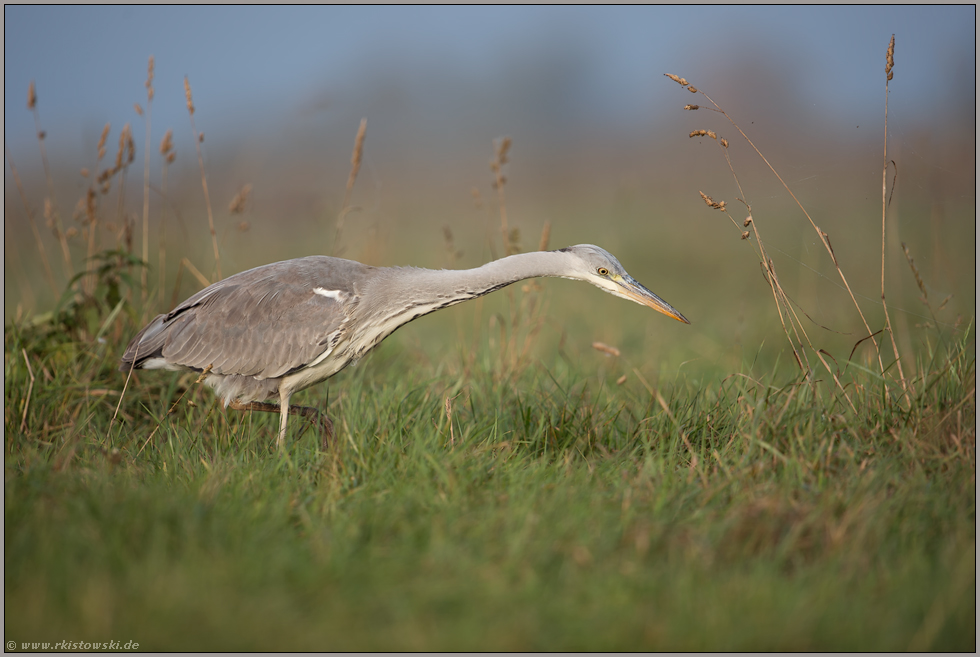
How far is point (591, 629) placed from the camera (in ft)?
7.91

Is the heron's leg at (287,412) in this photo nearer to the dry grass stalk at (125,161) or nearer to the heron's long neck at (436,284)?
the heron's long neck at (436,284)

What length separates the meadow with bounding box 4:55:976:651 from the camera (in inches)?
95.2

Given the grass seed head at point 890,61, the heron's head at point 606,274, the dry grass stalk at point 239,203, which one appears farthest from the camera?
the dry grass stalk at point 239,203

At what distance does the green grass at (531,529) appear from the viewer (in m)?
2.41

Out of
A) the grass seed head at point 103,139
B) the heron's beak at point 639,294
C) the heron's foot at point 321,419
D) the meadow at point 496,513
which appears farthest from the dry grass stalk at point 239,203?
the heron's beak at point 639,294

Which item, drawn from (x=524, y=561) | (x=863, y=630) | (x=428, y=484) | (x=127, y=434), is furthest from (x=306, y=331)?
(x=863, y=630)

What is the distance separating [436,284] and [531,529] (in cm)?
181

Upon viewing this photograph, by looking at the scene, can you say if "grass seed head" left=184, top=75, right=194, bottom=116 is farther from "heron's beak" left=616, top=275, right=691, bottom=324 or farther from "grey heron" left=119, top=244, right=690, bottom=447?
"heron's beak" left=616, top=275, right=691, bottom=324

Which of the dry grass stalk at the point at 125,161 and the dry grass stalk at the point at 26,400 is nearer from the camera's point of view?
the dry grass stalk at the point at 26,400

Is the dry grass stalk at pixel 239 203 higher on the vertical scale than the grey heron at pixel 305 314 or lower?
higher

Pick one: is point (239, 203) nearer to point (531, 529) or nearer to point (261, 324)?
point (261, 324)

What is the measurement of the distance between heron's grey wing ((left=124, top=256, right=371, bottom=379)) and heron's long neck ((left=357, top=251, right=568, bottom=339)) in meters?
0.19

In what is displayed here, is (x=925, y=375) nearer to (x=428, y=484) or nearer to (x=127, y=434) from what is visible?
(x=428, y=484)

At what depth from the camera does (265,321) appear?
4574 millimetres
